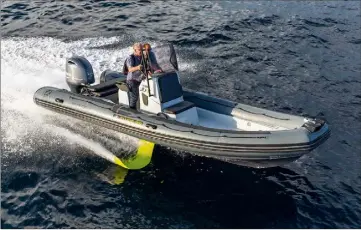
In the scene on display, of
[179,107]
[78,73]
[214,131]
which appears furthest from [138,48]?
[214,131]

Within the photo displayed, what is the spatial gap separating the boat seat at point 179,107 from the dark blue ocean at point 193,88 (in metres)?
1.21

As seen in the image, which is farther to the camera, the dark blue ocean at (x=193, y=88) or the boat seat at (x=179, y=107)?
the boat seat at (x=179, y=107)

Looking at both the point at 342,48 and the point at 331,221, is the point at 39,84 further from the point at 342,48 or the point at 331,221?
the point at 342,48

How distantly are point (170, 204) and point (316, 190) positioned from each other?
10.9 ft

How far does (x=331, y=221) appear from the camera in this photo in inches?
337

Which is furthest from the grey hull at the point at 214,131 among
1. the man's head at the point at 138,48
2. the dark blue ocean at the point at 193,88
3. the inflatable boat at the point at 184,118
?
the man's head at the point at 138,48

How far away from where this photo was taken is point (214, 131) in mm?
9617

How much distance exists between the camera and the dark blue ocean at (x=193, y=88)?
8953mm

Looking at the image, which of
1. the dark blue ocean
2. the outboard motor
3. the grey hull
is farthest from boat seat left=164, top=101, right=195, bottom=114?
the outboard motor

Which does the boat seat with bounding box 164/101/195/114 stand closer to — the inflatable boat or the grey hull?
the inflatable boat

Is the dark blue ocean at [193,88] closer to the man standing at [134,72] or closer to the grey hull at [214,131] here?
the grey hull at [214,131]

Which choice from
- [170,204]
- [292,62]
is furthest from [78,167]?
[292,62]

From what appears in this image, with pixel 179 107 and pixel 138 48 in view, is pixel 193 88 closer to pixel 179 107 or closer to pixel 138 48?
pixel 179 107

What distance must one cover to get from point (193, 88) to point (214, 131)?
176 inches
